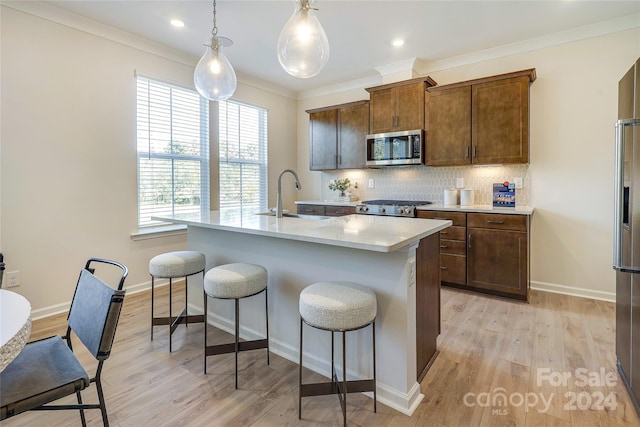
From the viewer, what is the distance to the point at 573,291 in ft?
11.5

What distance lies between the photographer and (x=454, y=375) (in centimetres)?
207

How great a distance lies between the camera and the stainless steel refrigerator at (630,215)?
5.24 feet

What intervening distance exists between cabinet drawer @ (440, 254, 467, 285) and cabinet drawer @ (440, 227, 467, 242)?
8.3 inches

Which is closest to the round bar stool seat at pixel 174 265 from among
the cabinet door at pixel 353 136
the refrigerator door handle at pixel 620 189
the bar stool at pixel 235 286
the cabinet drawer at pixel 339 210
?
the bar stool at pixel 235 286

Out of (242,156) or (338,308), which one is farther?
(242,156)

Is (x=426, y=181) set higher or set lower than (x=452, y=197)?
higher

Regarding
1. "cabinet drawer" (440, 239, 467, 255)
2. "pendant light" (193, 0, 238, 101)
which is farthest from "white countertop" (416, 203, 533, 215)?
"pendant light" (193, 0, 238, 101)

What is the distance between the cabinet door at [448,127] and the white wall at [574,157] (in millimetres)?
652

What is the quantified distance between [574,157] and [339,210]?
283 cm

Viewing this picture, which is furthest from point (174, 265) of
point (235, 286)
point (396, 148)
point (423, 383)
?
point (396, 148)

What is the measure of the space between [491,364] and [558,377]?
376 millimetres

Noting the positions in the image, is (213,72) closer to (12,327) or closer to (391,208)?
(12,327)

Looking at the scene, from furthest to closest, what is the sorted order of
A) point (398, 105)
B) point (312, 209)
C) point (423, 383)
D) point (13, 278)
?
point (312, 209), point (398, 105), point (13, 278), point (423, 383)

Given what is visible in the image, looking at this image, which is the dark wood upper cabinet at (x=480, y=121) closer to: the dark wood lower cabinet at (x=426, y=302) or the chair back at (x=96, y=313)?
the dark wood lower cabinet at (x=426, y=302)
